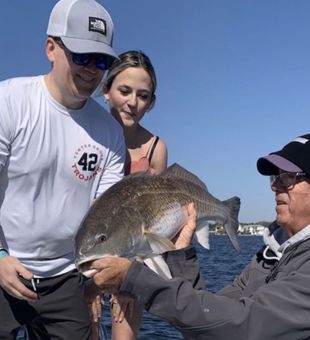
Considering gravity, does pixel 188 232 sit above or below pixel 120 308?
A: above

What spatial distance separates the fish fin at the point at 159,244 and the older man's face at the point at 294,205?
770mm

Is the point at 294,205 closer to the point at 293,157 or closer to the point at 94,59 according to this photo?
the point at 293,157

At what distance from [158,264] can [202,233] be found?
87 cm

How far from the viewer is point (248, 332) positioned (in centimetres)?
332

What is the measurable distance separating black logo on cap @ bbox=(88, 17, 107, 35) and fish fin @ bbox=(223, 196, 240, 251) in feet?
5.99

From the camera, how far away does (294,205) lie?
3.87 metres

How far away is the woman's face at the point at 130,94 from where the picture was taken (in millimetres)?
5285

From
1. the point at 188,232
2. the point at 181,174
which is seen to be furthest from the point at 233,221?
the point at 188,232

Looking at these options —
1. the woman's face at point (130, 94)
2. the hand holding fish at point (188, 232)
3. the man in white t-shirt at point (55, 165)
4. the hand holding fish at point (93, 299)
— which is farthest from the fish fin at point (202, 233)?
the woman's face at point (130, 94)

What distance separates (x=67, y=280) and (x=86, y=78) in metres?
1.69

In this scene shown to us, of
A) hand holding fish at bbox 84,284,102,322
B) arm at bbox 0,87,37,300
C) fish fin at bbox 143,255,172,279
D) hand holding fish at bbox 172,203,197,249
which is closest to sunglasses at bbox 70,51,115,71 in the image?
arm at bbox 0,87,37,300

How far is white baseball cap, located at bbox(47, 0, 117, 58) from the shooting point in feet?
13.7

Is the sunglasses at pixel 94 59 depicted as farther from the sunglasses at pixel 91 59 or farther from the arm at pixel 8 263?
the arm at pixel 8 263

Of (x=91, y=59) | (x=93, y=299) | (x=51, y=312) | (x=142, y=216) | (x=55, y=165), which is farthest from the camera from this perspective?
(x=93, y=299)
